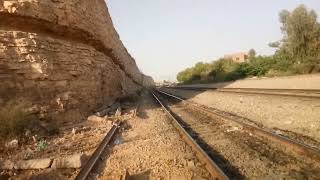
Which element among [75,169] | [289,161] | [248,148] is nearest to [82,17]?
[75,169]

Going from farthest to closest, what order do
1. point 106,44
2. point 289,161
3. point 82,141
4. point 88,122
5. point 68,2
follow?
1. point 106,44
2. point 68,2
3. point 88,122
4. point 82,141
5. point 289,161

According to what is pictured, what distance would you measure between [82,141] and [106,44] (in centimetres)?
1404

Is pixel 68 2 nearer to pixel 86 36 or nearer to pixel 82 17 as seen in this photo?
pixel 82 17

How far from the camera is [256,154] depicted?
6523 mm

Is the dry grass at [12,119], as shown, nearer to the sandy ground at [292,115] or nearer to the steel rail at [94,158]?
the steel rail at [94,158]

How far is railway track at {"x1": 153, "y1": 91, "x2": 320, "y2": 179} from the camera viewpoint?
17.6ft

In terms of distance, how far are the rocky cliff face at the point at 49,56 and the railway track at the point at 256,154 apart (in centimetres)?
645

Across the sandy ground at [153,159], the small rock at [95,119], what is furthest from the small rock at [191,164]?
the small rock at [95,119]

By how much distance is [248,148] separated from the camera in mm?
7055

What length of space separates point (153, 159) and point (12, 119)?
5455 mm

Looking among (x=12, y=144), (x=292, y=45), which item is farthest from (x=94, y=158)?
(x=292, y=45)

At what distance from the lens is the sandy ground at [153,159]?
607 cm

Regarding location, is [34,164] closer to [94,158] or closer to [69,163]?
[69,163]

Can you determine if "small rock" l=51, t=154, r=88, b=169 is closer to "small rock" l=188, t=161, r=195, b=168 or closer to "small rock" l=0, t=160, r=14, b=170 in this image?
"small rock" l=0, t=160, r=14, b=170
